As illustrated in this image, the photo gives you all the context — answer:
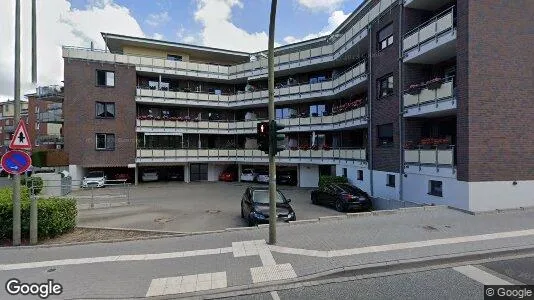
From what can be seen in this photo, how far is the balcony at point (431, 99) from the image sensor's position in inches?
478

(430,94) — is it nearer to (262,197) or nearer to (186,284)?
(262,197)

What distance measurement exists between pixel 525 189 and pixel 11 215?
687 inches

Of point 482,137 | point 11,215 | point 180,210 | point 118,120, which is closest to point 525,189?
point 482,137

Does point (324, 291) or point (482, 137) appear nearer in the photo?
point (324, 291)

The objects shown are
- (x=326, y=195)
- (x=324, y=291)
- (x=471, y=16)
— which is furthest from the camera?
(x=326, y=195)

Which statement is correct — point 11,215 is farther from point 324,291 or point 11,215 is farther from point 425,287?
point 425,287

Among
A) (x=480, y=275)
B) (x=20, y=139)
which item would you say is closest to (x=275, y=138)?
(x=480, y=275)

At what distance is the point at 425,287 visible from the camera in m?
5.51

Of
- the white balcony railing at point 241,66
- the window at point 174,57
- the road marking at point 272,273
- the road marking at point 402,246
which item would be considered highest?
the window at point 174,57

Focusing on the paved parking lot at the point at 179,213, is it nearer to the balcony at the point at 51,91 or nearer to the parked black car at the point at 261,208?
the parked black car at the point at 261,208

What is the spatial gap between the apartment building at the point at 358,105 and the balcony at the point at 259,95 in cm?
10

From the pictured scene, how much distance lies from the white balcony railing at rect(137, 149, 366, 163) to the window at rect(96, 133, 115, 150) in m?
2.28

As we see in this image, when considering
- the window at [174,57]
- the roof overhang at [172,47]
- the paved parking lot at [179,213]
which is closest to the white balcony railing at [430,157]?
the paved parking lot at [179,213]

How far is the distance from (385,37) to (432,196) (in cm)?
914
